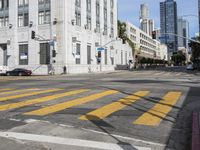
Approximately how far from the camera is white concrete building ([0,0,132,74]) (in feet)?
218

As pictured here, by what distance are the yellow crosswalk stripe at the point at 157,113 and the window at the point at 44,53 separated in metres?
52.8

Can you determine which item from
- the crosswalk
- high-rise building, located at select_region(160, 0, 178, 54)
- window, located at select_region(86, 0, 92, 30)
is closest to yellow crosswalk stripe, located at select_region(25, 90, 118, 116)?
the crosswalk

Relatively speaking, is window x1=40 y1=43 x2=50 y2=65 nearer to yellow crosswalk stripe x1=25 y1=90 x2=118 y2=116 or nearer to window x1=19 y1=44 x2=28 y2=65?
window x1=19 y1=44 x2=28 y2=65

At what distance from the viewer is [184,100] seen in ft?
53.5

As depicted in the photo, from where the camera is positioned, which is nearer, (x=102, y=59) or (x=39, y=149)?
(x=39, y=149)

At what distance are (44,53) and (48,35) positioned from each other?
10.9ft

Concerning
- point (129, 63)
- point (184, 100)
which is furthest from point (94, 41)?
point (184, 100)

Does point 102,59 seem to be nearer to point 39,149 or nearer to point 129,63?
point 129,63

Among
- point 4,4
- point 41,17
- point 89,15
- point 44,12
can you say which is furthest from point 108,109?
point 89,15

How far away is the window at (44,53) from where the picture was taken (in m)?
67.4

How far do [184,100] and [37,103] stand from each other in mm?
6332

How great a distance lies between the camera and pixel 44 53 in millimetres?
67688

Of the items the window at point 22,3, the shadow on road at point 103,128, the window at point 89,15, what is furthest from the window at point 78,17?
the shadow on road at point 103,128

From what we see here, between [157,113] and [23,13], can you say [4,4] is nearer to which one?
[23,13]
